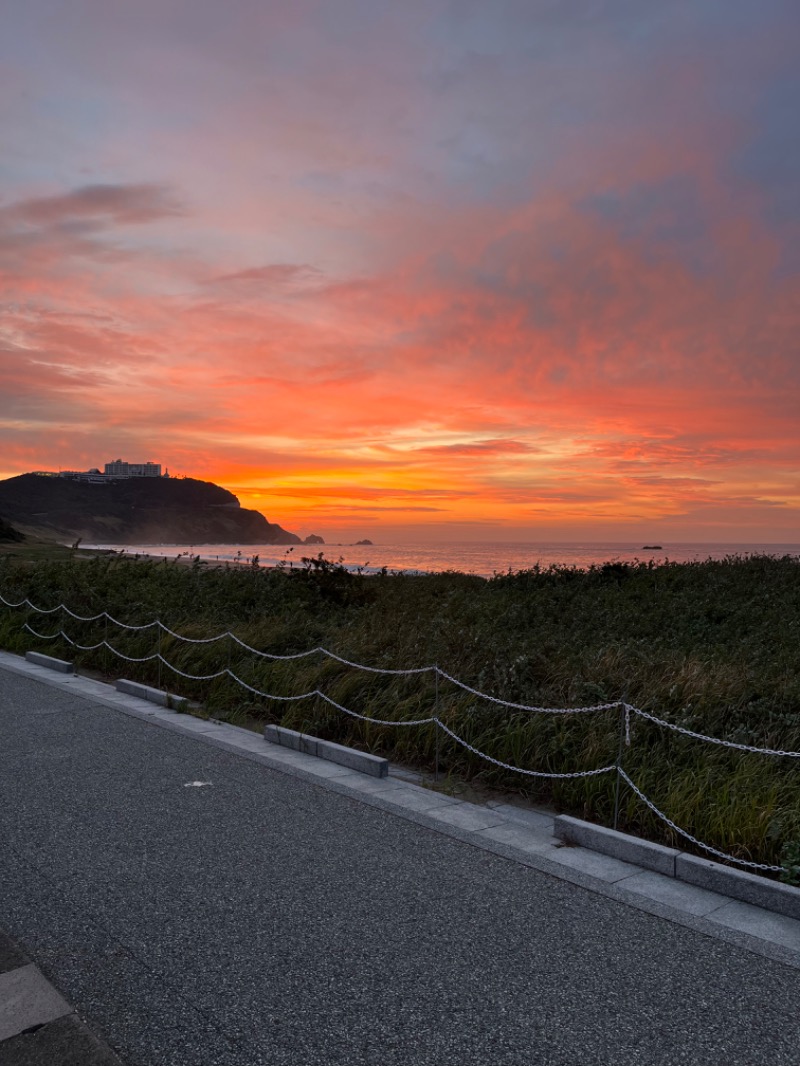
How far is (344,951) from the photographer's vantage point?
14.3 ft

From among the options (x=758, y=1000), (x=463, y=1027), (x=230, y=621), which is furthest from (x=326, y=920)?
(x=230, y=621)

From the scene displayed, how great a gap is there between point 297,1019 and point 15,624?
51.9 ft

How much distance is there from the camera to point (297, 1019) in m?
3.73

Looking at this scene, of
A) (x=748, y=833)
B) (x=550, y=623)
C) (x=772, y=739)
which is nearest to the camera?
(x=748, y=833)

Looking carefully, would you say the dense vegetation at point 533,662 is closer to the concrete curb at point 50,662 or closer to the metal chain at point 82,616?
the metal chain at point 82,616

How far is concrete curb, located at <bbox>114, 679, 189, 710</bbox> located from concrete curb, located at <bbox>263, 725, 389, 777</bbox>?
2105 mm

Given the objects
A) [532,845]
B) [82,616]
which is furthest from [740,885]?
[82,616]

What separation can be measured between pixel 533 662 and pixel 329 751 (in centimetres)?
325

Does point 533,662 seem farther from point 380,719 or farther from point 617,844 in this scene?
point 617,844

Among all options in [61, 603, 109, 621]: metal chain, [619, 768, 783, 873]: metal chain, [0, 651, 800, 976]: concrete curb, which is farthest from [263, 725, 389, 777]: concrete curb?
[61, 603, 109, 621]: metal chain

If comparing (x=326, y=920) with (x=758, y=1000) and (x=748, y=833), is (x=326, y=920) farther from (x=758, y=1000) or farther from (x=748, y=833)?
(x=748, y=833)

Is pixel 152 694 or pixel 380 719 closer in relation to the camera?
pixel 380 719

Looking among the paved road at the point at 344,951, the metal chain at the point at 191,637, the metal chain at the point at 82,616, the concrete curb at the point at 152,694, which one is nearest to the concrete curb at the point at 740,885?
the paved road at the point at 344,951

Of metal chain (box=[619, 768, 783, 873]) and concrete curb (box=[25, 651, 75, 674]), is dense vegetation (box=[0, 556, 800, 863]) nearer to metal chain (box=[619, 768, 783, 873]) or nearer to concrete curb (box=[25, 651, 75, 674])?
metal chain (box=[619, 768, 783, 873])
